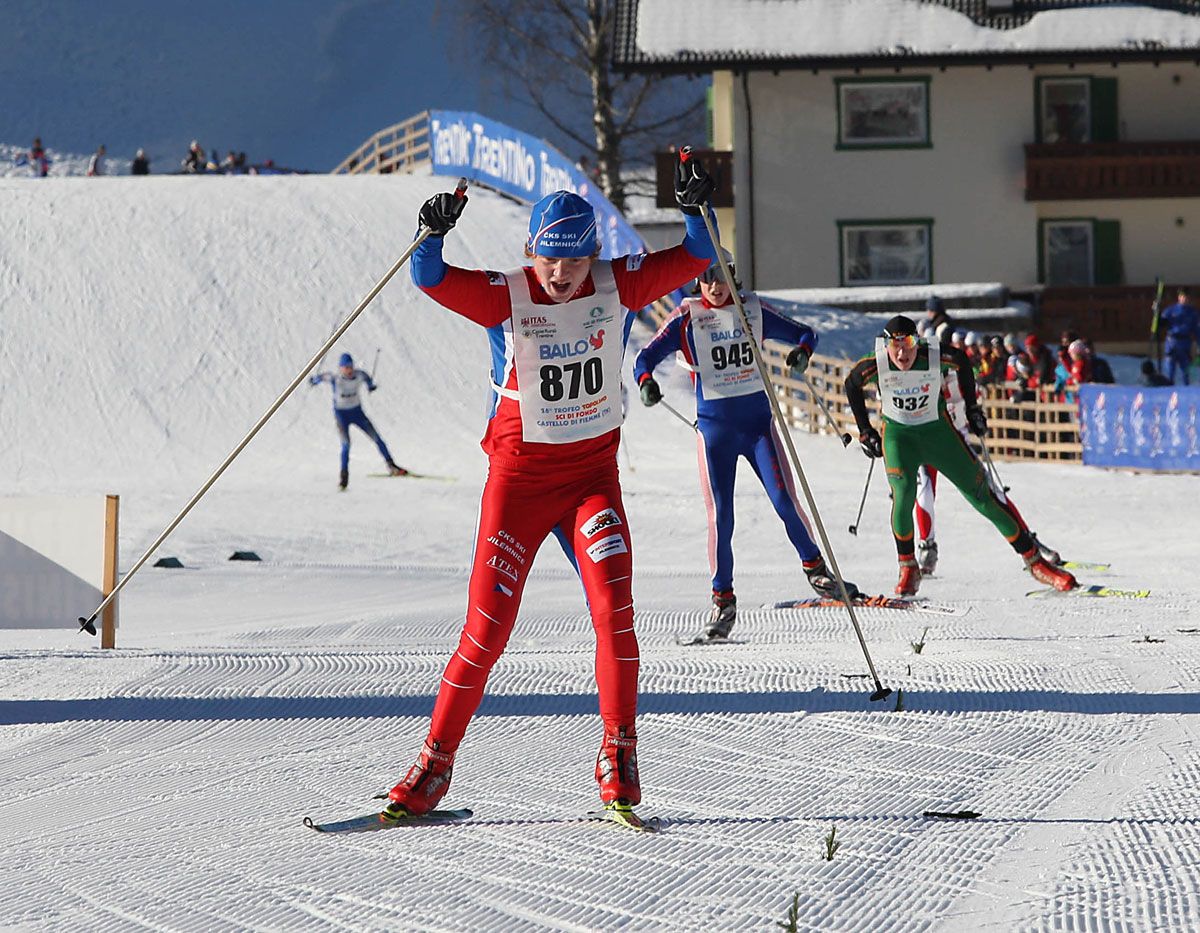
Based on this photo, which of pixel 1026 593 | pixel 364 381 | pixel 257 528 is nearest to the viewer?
pixel 1026 593

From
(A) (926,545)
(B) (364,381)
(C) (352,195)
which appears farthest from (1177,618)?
(C) (352,195)

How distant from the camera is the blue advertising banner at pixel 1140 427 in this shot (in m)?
17.8

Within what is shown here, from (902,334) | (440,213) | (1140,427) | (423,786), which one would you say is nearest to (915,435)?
(902,334)

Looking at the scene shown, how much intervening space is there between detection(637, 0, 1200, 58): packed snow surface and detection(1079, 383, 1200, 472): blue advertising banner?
13387 mm

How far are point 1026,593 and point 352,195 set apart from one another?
2495cm

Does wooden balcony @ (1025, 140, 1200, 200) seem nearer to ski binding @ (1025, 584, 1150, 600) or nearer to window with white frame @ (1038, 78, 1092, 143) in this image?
window with white frame @ (1038, 78, 1092, 143)

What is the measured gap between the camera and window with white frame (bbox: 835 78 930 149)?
105ft

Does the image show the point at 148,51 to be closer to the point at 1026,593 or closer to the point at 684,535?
the point at 684,535

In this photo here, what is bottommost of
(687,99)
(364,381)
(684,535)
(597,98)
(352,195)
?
(684,535)

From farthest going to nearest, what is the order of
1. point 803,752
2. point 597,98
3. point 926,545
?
point 597,98 → point 926,545 → point 803,752

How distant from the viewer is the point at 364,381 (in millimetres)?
19922

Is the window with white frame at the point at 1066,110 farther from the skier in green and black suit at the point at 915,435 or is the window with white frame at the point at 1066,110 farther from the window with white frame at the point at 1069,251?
the skier in green and black suit at the point at 915,435

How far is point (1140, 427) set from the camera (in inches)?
727

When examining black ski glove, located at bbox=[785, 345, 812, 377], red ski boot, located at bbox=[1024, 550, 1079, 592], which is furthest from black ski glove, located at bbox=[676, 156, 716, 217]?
red ski boot, located at bbox=[1024, 550, 1079, 592]
